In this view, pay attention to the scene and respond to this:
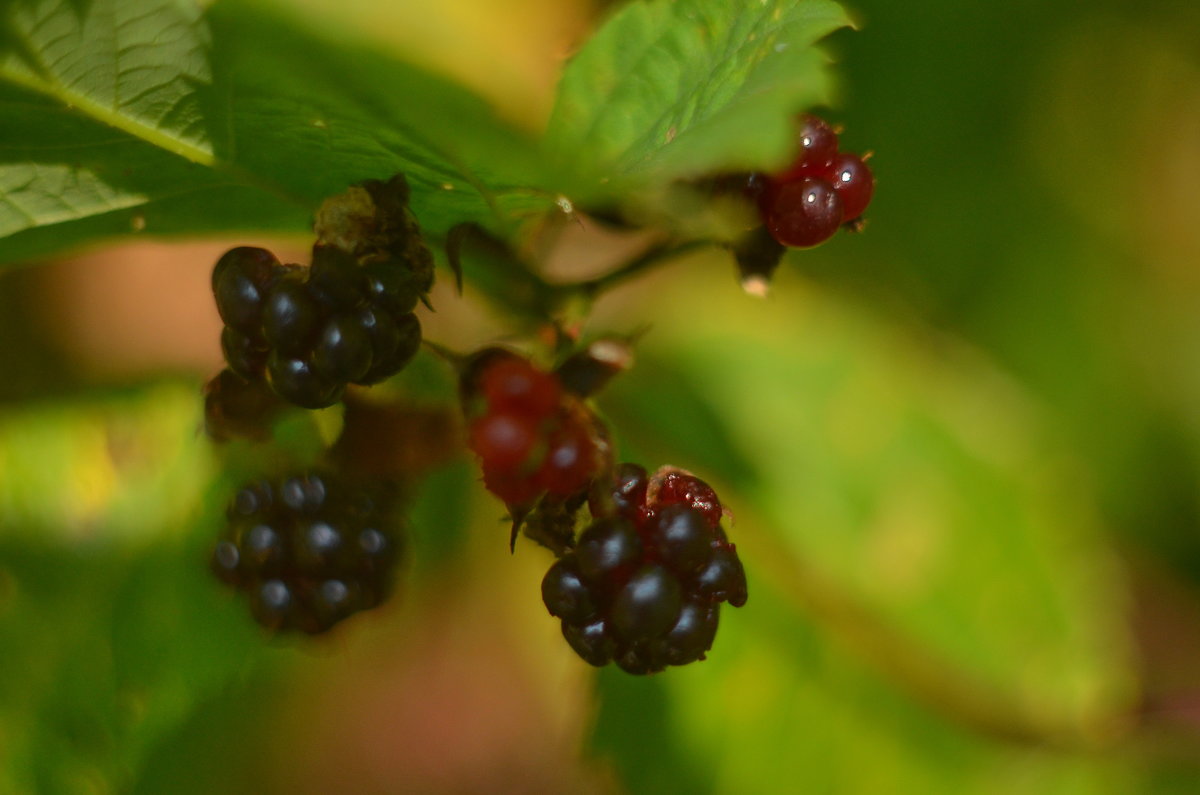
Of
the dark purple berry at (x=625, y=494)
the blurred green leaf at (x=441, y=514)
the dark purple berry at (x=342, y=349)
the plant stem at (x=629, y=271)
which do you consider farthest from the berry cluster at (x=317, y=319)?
the blurred green leaf at (x=441, y=514)

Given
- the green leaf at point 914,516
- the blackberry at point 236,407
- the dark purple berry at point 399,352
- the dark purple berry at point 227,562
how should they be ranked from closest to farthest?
the dark purple berry at point 399,352
the blackberry at point 236,407
the dark purple berry at point 227,562
the green leaf at point 914,516

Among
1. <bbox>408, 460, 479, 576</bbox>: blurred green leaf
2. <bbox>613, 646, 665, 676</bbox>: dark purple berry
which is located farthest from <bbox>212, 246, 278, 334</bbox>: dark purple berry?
<bbox>408, 460, 479, 576</bbox>: blurred green leaf

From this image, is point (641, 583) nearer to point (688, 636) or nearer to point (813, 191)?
point (688, 636)

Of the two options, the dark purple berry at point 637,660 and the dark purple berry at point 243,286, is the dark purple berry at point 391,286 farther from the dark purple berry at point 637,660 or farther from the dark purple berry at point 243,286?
the dark purple berry at point 637,660

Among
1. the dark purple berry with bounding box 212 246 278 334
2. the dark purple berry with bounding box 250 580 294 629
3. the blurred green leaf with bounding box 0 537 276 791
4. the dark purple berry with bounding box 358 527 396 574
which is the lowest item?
the blurred green leaf with bounding box 0 537 276 791

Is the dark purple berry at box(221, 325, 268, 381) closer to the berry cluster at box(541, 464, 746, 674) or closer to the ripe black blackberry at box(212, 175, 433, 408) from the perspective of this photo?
the ripe black blackberry at box(212, 175, 433, 408)

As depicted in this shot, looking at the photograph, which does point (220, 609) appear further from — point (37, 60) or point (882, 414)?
point (882, 414)

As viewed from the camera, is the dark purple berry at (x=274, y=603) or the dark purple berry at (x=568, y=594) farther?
the dark purple berry at (x=274, y=603)
